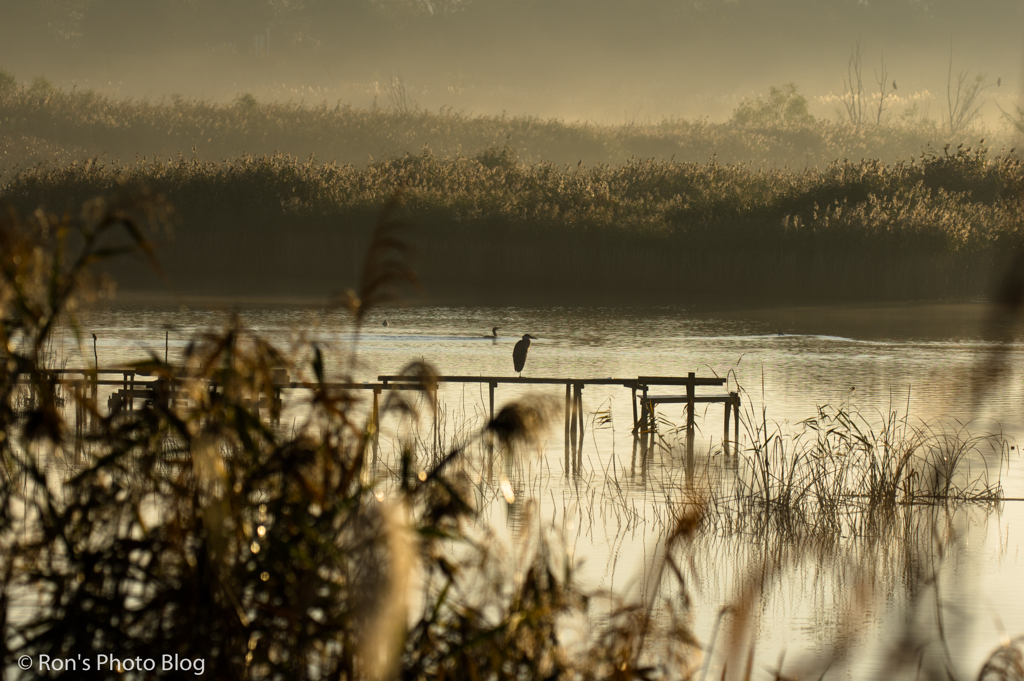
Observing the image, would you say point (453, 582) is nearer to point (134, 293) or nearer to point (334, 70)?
point (134, 293)

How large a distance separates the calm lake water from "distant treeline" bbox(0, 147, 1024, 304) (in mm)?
2671

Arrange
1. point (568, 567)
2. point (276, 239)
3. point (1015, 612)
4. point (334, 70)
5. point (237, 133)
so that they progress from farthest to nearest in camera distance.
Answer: point (334, 70)
point (237, 133)
point (276, 239)
point (1015, 612)
point (568, 567)

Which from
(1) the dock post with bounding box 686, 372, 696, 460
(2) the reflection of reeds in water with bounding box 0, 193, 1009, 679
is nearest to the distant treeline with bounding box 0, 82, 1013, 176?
(1) the dock post with bounding box 686, 372, 696, 460

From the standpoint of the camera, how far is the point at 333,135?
7725 cm

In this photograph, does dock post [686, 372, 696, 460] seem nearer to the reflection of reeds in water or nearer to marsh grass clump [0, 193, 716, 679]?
the reflection of reeds in water

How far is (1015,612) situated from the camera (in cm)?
672

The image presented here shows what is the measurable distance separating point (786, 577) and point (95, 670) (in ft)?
15.9

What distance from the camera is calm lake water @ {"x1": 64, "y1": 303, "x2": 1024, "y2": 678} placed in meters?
6.54

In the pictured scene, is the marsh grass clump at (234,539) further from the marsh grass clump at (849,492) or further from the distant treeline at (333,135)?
the distant treeline at (333,135)

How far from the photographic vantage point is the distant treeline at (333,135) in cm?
7431

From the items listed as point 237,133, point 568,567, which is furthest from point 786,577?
point 237,133

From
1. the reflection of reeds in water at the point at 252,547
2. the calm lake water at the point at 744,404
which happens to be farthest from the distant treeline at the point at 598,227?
the reflection of reeds in water at the point at 252,547

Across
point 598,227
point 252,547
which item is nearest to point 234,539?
point 252,547

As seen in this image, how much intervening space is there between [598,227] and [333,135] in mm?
48349
